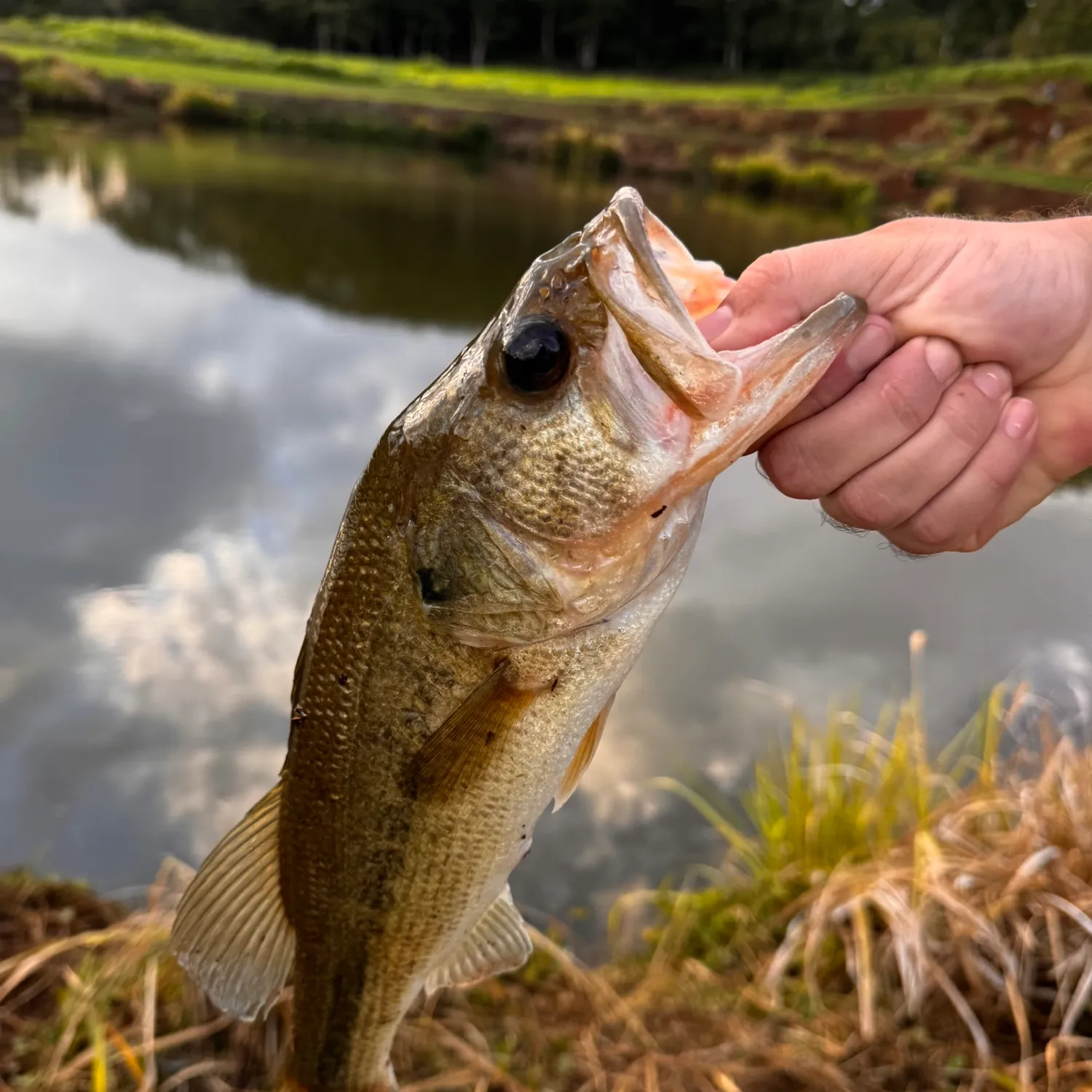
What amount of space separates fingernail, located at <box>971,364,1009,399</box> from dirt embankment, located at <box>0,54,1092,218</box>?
617 inches

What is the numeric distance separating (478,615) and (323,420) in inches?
301

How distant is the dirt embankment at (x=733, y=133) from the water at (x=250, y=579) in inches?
425

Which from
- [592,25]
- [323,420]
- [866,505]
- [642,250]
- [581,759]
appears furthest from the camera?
[592,25]

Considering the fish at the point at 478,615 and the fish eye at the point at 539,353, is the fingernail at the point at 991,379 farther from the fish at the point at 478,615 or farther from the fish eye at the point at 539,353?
the fish eye at the point at 539,353

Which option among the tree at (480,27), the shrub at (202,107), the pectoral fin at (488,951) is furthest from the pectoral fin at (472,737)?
the tree at (480,27)

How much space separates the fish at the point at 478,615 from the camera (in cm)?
128

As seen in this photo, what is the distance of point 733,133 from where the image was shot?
26312mm

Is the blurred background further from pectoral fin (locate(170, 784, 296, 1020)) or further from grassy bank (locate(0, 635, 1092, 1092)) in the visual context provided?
pectoral fin (locate(170, 784, 296, 1020))

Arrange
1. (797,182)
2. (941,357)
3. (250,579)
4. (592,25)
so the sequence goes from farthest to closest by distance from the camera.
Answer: (592,25) → (797,182) → (250,579) → (941,357)

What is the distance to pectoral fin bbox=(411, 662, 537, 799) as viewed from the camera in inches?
55.6

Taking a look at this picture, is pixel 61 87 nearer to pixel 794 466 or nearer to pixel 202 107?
pixel 202 107

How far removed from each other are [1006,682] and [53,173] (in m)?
19.1

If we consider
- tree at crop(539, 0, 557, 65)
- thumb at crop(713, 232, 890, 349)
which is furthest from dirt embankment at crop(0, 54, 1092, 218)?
tree at crop(539, 0, 557, 65)

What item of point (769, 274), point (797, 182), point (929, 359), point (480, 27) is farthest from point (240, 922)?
point (480, 27)
